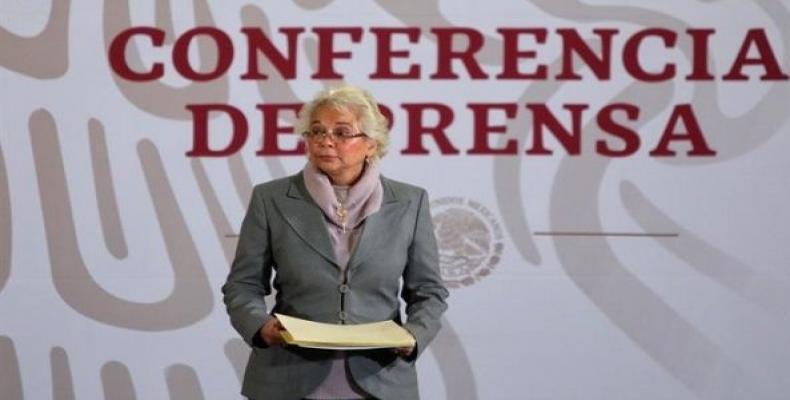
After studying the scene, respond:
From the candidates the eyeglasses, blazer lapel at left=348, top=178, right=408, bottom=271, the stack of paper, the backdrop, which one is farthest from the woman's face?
the backdrop

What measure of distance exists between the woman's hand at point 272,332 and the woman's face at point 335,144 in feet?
1.12

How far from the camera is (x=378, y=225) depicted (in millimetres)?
2709

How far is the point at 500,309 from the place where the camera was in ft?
14.4

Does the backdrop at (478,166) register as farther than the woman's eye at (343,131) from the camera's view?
Yes

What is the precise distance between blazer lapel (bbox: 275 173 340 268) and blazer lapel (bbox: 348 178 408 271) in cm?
5

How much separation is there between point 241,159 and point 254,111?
0.17 m

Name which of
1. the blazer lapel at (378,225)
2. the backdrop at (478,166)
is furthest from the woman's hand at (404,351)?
the backdrop at (478,166)

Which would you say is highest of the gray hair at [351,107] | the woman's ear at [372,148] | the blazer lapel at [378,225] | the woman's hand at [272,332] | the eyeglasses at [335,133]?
the gray hair at [351,107]

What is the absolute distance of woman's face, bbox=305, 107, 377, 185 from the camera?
8.82 feet

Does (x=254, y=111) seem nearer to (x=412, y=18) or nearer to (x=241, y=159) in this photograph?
(x=241, y=159)

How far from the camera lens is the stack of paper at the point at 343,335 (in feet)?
8.16

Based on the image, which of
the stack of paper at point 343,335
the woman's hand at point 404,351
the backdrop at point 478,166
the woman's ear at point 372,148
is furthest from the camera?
the backdrop at point 478,166

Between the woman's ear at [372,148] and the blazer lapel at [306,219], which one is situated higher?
the woman's ear at [372,148]

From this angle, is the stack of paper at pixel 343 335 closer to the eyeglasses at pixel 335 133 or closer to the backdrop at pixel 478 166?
the eyeglasses at pixel 335 133
